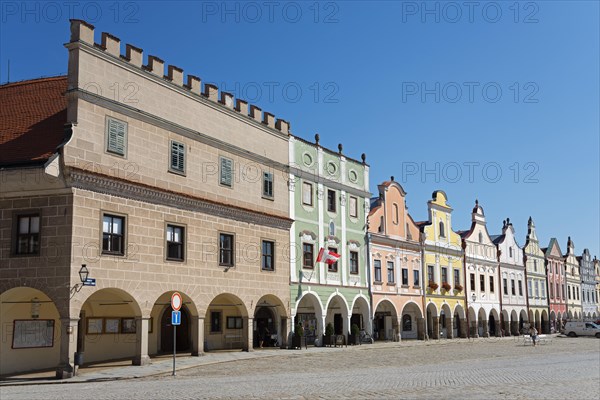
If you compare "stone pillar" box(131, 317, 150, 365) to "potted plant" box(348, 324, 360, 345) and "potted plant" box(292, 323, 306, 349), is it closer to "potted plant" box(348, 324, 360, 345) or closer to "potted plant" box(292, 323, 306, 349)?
"potted plant" box(292, 323, 306, 349)

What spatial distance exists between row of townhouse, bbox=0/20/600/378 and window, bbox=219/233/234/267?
2.5 inches

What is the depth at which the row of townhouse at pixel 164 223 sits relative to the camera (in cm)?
2375

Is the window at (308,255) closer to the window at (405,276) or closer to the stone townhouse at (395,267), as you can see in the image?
the stone townhouse at (395,267)

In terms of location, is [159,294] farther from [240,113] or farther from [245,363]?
[240,113]

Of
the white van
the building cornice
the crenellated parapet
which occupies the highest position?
the crenellated parapet

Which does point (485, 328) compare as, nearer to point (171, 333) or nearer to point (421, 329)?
point (421, 329)

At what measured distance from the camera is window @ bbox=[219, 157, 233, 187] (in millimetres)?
31913

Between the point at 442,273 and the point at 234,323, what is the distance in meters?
24.0

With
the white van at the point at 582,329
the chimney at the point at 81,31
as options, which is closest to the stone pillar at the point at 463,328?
the white van at the point at 582,329

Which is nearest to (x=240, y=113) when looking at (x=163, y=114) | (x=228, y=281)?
(x=163, y=114)

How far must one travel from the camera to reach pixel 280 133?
37000mm

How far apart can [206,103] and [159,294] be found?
9531 mm

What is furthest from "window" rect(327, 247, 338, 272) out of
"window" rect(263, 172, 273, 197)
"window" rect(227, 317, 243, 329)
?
"window" rect(227, 317, 243, 329)

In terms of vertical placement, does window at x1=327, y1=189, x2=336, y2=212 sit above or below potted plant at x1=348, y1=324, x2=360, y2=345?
above
